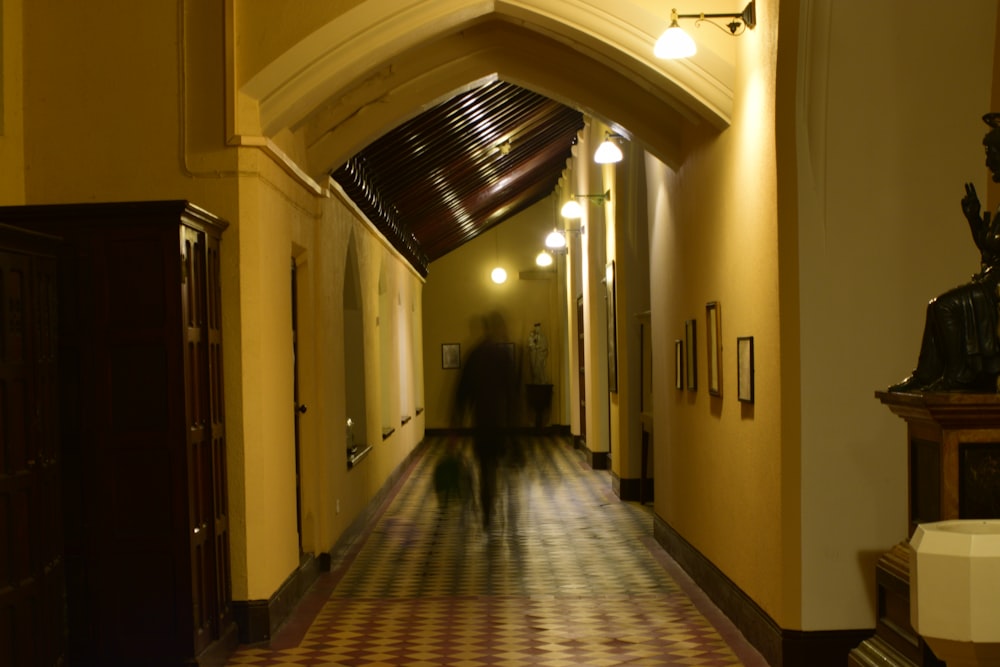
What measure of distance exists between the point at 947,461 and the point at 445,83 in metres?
5.45

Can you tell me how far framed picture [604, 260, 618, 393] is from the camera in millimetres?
13219

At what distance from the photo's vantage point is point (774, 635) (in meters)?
5.75

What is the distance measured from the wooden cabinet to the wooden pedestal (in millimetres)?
3282

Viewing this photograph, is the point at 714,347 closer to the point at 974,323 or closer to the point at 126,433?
the point at 974,323

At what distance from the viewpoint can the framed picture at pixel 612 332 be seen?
13219 millimetres

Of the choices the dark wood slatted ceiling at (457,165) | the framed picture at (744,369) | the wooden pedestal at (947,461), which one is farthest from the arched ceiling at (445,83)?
the wooden pedestal at (947,461)

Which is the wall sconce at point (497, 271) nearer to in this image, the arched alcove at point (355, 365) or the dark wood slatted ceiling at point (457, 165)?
the dark wood slatted ceiling at point (457, 165)

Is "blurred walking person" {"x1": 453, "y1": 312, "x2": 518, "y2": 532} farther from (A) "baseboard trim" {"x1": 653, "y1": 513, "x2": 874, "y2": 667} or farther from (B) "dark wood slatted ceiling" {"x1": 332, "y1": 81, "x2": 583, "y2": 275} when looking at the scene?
(A) "baseboard trim" {"x1": 653, "y1": 513, "x2": 874, "y2": 667}

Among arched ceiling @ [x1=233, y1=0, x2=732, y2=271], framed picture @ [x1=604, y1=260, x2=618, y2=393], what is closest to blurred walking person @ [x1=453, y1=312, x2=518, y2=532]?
arched ceiling @ [x1=233, y1=0, x2=732, y2=271]

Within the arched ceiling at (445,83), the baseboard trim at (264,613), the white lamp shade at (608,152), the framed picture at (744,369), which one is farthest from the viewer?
the white lamp shade at (608,152)

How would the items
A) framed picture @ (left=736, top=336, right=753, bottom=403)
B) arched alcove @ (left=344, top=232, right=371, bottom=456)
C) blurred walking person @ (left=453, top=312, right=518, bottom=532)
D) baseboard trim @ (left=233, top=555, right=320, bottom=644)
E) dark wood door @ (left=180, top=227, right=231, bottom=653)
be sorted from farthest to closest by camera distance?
arched alcove @ (left=344, top=232, right=371, bottom=456) → blurred walking person @ (left=453, top=312, right=518, bottom=532) → baseboard trim @ (left=233, top=555, right=320, bottom=644) → framed picture @ (left=736, top=336, right=753, bottom=403) → dark wood door @ (left=180, top=227, right=231, bottom=653)

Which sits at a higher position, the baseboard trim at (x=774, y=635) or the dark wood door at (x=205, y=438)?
the dark wood door at (x=205, y=438)

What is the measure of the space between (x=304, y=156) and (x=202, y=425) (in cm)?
286

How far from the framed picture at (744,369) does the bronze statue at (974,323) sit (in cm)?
225
